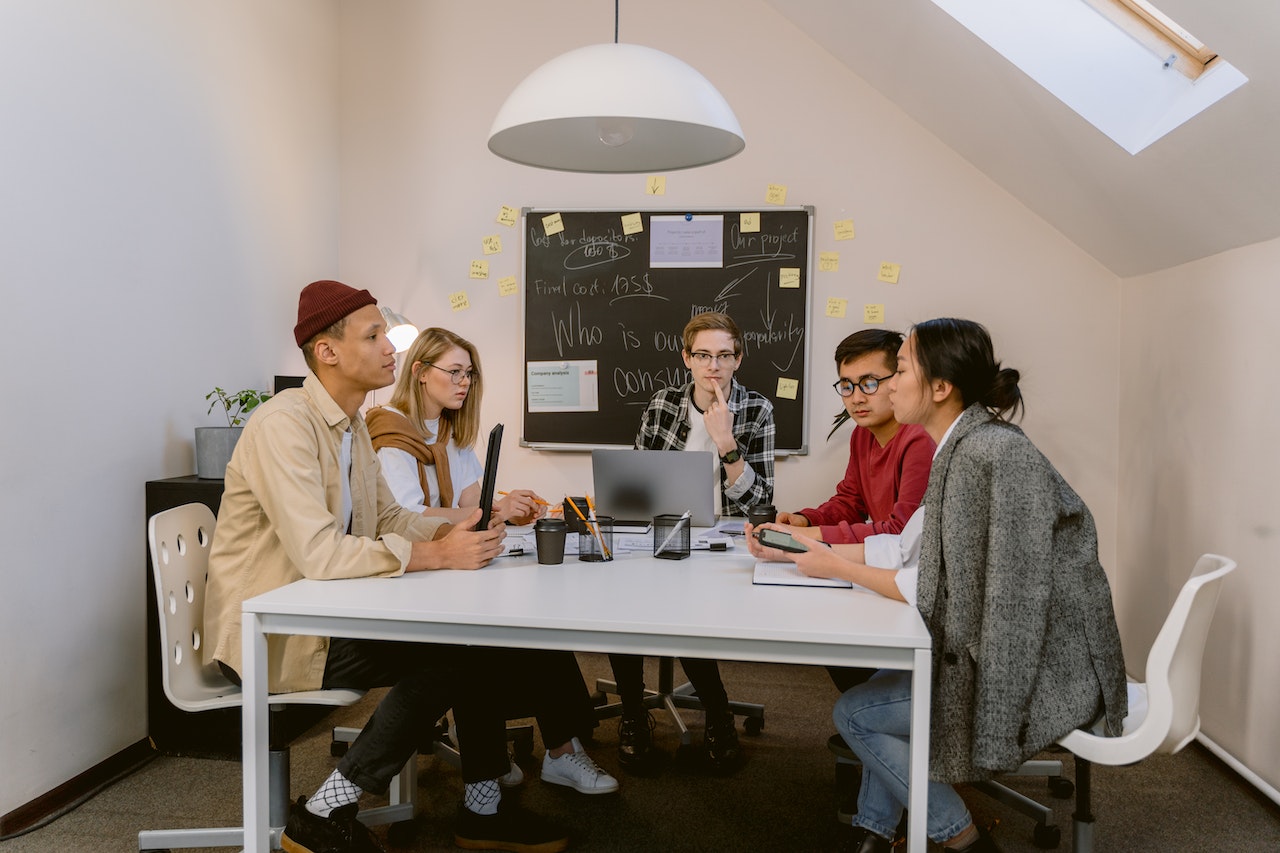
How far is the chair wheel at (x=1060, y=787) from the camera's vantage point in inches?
101

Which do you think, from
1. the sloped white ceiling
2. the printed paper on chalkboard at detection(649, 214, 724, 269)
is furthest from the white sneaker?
the sloped white ceiling

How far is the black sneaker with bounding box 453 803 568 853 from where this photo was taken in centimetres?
224

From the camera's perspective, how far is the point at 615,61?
1992 mm

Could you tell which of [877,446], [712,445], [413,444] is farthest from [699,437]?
[413,444]

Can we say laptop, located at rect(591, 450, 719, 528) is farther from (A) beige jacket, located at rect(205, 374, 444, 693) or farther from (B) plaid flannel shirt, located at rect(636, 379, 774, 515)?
(A) beige jacket, located at rect(205, 374, 444, 693)

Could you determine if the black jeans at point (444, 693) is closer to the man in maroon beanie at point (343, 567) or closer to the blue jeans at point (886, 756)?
the man in maroon beanie at point (343, 567)

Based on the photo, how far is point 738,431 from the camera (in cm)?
318

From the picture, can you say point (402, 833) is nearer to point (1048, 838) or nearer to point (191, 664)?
point (191, 664)

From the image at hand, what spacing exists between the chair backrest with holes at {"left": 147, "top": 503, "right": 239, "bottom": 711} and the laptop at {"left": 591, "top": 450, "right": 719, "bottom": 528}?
95 centimetres

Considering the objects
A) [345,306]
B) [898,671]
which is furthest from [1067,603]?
[345,306]

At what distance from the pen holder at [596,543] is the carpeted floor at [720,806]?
685 millimetres

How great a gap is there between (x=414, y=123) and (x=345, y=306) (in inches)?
89.0

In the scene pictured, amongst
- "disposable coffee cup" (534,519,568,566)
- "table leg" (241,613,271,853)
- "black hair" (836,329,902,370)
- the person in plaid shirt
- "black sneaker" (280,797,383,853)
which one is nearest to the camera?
"table leg" (241,613,271,853)

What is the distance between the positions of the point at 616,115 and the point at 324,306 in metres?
0.76
